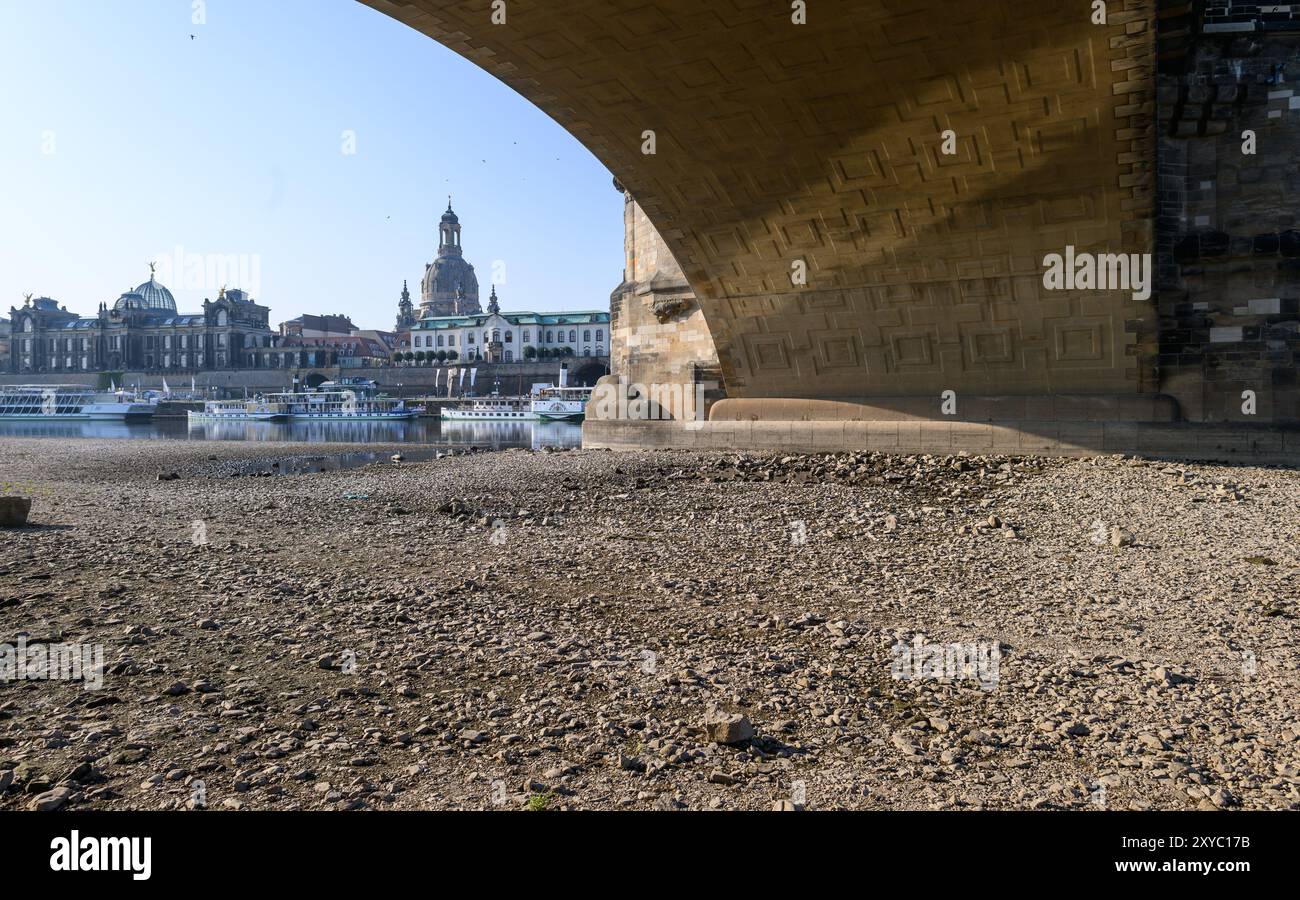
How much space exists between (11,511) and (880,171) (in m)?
14.5

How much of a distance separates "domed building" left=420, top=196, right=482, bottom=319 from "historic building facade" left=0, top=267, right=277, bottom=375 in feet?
80.7

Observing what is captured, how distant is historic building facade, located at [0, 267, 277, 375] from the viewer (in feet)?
412

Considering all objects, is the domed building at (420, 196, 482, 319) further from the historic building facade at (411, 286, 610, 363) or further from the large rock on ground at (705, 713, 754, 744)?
the large rock on ground at (705, 713, 754, 744)

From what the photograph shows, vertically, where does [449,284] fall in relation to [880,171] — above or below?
above

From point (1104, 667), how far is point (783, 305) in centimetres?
1497

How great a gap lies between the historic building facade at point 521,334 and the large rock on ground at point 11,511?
332 ft

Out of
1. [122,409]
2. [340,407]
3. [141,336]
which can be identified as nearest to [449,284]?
[141,336]

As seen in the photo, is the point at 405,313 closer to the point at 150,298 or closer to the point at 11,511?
the point at 150,298

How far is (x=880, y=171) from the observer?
1565 cm

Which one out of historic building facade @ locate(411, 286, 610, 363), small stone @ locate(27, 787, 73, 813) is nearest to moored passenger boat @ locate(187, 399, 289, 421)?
historic building facade @ locate(411, 286, 610, 363)

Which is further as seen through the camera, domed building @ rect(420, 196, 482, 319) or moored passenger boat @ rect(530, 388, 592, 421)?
domed building @ rect(420, 196, 482, 319)

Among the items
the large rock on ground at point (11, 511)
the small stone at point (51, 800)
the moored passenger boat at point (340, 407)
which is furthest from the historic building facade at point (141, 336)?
the small stone at point (51, 800)

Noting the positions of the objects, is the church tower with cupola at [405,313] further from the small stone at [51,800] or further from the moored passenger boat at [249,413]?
the small stone at [51,800]
